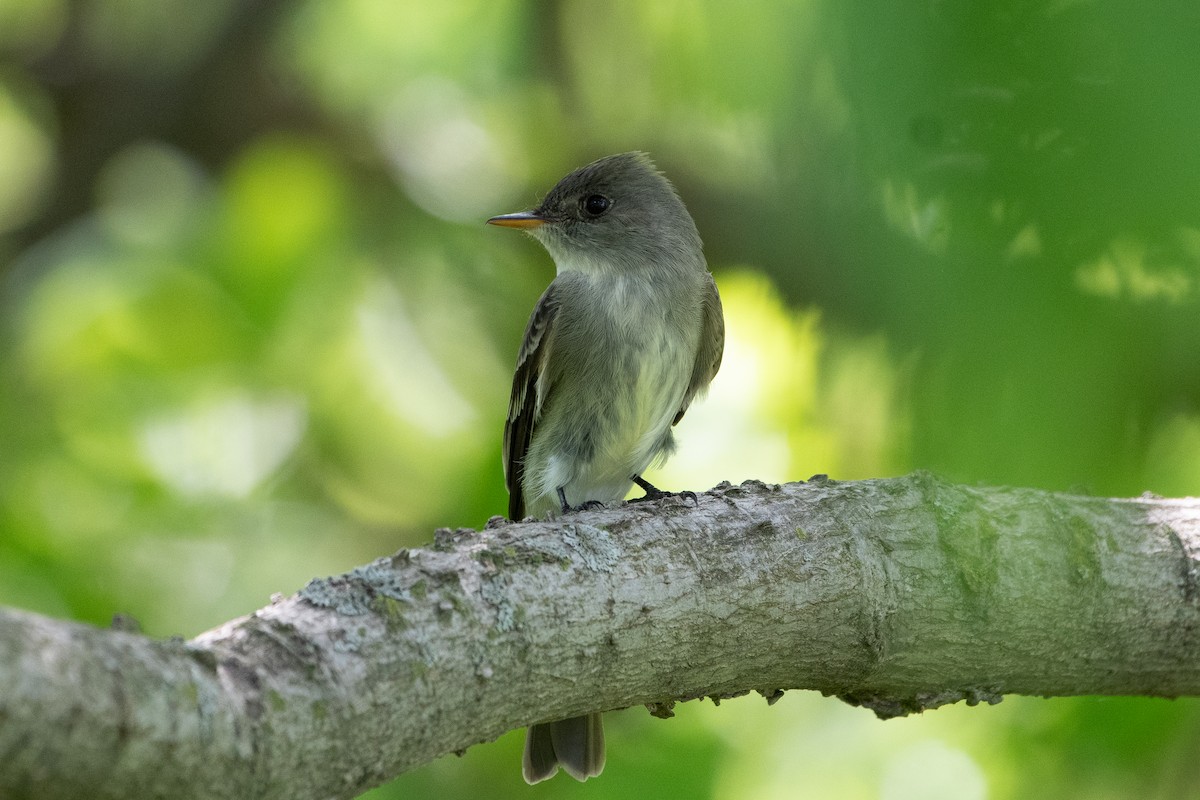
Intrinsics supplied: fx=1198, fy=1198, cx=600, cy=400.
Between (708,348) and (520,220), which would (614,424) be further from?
(520,220)

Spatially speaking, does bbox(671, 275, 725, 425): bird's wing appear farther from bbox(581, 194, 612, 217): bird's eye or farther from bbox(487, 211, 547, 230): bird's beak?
bbox(487, 211, 547, 230): bird's beak

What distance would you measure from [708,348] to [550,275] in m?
0.70

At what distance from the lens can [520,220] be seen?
406cm

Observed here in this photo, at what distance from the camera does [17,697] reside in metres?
1.24

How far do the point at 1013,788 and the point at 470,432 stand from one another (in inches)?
87.7

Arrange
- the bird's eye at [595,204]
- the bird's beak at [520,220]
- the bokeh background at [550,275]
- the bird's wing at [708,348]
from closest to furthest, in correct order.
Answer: the bokeh background at [550,275] < the bird's beak at [520,220] < the bird's wing at [708,348] < the bird's eye at [595,204]

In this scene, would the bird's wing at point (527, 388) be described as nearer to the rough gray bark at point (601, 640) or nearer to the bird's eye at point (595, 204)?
the bird's eye at point (595, 204)

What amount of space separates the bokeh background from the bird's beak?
0.16 m

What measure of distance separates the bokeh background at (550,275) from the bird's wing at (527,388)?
3.0 inches

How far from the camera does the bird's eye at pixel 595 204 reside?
448cm

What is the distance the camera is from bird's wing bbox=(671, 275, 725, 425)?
428 cm

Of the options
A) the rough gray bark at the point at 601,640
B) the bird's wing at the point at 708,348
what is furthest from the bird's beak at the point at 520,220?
the rough gray bark at the point at 601,640

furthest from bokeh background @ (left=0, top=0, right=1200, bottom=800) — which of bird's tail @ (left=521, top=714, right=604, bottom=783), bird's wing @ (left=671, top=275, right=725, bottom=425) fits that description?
bird's wing @ (left=671, top=275, right=725, bottom=425)

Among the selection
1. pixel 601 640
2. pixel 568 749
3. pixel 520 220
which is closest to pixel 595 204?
pixel 520 220
